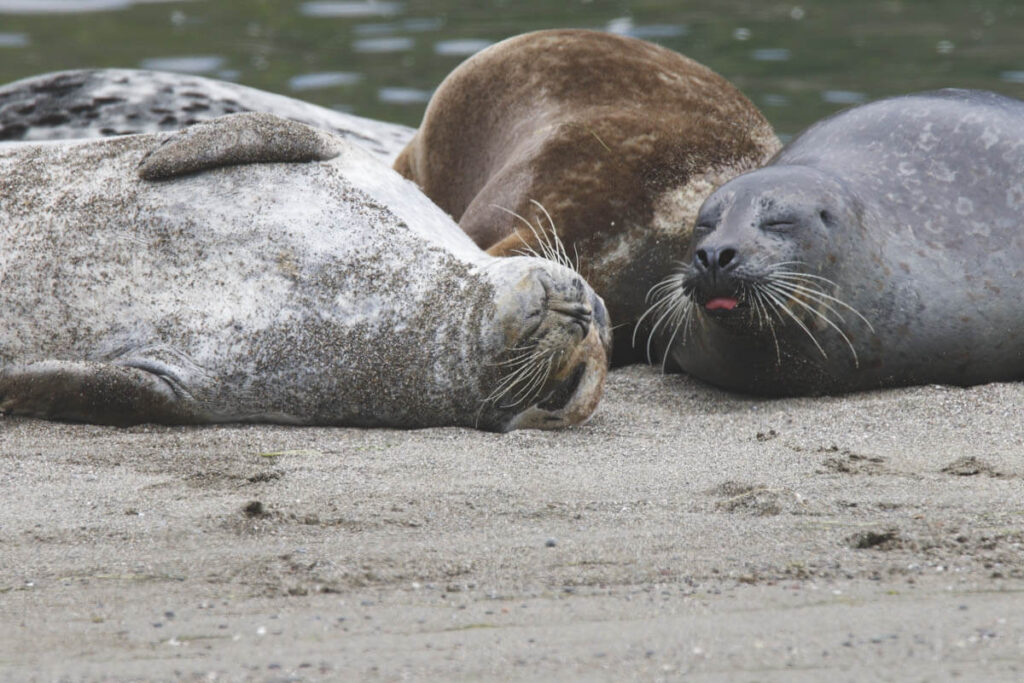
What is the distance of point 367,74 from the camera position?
13.0 m

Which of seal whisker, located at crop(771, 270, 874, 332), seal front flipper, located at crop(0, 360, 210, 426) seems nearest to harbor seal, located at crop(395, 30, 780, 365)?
seal whisker, located at crop(771, 270, 874, 332)

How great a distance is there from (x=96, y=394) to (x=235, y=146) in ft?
3.34

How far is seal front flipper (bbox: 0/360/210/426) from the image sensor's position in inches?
173

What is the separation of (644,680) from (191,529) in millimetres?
1280

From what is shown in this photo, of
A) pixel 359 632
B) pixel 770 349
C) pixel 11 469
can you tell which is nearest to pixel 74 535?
pixel 11 469

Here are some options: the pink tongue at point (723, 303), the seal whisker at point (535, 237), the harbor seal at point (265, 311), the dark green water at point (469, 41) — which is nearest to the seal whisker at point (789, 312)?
the pink tongue at point (723, 303)

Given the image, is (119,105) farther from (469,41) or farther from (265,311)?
(469,41)

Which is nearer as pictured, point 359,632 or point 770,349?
point 359,632

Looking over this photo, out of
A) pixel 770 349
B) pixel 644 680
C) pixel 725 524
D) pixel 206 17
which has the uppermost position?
pixel 644 680

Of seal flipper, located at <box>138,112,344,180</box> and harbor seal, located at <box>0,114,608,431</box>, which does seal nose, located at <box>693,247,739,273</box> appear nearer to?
harbor seal, located at <box>0,114,608,431</box>

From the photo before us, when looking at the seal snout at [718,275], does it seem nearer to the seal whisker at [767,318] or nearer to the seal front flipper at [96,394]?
the seal whisker at [767,318]

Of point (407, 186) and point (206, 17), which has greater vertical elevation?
point (407, 186)

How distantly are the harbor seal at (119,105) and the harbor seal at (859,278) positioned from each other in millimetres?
2927

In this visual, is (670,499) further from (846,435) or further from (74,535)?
(74,535)
